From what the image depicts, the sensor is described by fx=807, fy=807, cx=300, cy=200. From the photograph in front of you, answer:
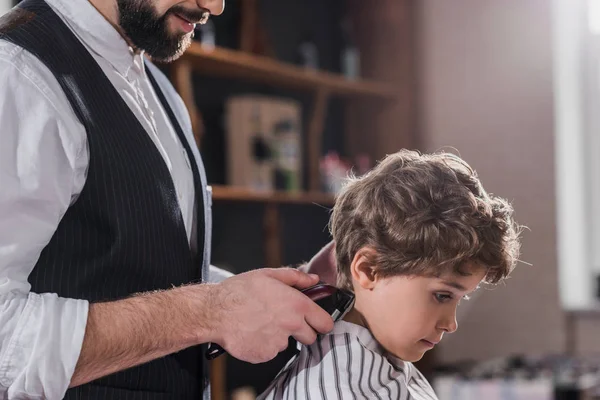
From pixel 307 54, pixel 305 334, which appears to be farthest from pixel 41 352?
pixel 307 54

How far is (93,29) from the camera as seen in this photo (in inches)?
61.4

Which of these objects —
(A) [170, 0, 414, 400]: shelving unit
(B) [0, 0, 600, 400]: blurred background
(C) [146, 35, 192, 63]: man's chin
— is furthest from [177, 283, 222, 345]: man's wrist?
(A) [170, 0, 414, 400]: shelving unit

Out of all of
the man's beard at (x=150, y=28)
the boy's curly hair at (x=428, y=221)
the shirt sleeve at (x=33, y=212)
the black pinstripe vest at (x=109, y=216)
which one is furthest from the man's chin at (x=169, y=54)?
the boy's curly hair at (x=428, y=221)

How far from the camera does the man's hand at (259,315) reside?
1349 millimetres

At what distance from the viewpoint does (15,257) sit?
1.24 meters

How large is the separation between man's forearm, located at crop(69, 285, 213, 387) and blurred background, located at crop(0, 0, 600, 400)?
2515 mm

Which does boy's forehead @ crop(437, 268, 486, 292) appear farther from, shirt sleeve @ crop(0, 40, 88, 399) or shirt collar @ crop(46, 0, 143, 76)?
shirt collar @ crop(46, 0, 143, 76)

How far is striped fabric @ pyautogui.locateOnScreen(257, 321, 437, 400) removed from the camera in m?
1.49

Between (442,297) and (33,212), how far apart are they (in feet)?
2.48

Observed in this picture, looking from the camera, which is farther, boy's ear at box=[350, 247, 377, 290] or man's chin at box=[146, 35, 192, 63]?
man's chin at box=[146, 35, 192, 63]

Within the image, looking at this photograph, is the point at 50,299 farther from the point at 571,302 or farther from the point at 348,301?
the point at 571,302

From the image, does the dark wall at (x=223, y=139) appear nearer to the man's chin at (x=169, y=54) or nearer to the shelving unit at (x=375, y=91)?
the shelving unit at (x=375, y=91)

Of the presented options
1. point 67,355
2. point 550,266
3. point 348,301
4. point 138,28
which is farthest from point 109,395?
point 550,266

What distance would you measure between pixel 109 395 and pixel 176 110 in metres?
0.73
